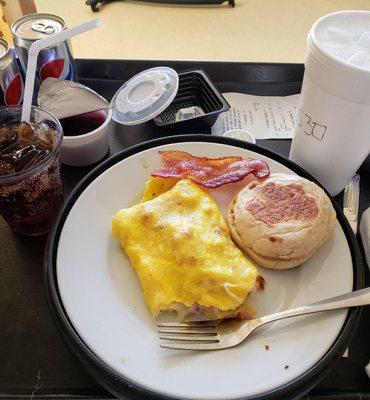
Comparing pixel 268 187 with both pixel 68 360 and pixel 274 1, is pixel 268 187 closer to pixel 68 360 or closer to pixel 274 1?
pixel 68 360

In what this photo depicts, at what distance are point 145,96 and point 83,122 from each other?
0.67ft

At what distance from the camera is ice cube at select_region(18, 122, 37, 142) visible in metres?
0.96

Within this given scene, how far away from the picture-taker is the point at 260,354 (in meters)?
0.76

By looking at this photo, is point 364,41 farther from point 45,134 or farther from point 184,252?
point 45,134

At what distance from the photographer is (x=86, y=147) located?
113 centimetres

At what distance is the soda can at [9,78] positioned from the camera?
1103 mm

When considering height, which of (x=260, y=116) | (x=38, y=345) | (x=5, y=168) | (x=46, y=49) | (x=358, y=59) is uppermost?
(x=358, y=59)

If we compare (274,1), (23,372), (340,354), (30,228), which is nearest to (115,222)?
(30,228)

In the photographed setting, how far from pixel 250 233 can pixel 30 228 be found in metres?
0.54

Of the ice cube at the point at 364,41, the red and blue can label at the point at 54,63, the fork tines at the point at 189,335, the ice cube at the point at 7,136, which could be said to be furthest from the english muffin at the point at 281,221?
the red and blue can label at the point at 54,63

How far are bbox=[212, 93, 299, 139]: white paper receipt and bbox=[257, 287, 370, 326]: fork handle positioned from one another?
0.62 meters

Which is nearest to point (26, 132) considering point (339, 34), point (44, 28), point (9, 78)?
point (9, 78)

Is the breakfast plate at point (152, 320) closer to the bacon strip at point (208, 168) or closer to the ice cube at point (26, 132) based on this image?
the bacon strip at point (208, 168)

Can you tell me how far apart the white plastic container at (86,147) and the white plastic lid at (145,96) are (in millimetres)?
66
